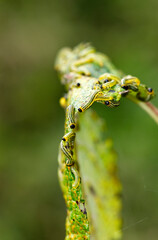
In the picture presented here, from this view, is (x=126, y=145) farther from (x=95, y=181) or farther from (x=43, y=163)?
(x=95, y=181)

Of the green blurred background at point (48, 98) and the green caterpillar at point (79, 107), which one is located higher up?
the green blurred background at point (48, 98)

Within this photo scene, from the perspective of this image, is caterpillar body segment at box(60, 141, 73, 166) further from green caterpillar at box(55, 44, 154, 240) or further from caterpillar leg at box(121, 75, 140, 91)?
caterpillar leg at box(121, 75, 140, 91)

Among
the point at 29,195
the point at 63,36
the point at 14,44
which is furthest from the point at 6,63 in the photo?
the point at 29,195

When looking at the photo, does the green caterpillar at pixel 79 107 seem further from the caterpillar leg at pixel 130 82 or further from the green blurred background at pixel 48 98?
the green blurred background at pixel 48 98

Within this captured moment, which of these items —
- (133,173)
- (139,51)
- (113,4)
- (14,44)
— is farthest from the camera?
(14,44)

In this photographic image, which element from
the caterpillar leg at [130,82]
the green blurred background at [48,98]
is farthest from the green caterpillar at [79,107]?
the green blurred background at [48,98]

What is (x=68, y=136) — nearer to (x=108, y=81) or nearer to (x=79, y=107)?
(x=79, y=107)

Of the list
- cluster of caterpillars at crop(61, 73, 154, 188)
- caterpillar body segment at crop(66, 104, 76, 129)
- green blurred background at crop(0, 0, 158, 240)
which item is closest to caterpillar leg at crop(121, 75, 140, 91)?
cluster of caterpillars at crop(61, 73, 154, 188)

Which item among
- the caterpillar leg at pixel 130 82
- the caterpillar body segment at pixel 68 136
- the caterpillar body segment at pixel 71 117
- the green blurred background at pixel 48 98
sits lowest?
the caterpillar body segment at pixel 68 136
